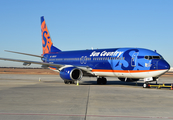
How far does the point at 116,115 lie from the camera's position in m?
8.29

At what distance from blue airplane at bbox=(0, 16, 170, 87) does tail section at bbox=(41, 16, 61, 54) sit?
340 centimetres

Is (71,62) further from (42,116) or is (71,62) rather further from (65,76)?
(42,116)

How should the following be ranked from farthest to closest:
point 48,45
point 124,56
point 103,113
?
point 48,45, point 124,56, point 103,113

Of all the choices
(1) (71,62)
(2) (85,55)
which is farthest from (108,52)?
(1) (71,62)

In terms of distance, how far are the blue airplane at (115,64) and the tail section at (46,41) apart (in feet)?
11.2

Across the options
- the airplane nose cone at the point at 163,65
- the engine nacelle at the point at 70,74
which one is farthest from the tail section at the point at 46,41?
the airplane nose cone at the point at 163,65

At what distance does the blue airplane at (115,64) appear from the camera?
2030cm

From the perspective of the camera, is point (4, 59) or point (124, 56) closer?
point (124, 56)

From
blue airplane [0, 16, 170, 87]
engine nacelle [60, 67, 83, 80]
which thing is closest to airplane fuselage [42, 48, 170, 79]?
blue airplane [0, 16, 170, 87]

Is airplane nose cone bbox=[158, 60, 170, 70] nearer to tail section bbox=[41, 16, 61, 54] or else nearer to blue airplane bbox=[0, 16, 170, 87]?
blue airplane bbox=[0, 16, 170, 87]

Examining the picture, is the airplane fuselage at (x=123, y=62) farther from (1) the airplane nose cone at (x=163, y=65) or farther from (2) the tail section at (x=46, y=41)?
(2) the tail section at (x=46, y=41)

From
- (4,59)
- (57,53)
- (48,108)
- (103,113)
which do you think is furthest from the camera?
(57,53)

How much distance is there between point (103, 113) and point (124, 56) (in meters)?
14.2

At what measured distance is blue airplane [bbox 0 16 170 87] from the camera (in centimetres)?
2030
